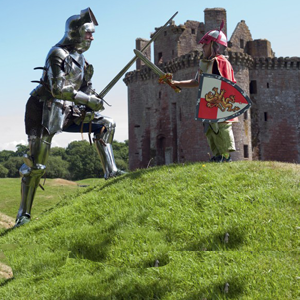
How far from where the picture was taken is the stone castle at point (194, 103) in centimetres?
3453

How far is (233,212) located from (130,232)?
4.51 ft

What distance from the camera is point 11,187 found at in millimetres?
19750

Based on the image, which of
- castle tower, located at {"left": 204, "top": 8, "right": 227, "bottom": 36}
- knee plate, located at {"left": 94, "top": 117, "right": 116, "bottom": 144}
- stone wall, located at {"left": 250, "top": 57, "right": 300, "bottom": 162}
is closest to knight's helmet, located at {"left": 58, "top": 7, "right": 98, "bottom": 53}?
knee plate, located at {"left": 94, "top": 117, "right": 116, "bottom": 144}

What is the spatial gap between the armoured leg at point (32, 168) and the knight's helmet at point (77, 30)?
1743mm

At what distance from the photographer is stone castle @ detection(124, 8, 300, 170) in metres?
34.5

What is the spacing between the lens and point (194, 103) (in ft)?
109

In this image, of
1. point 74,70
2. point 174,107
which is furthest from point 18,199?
point 174,107

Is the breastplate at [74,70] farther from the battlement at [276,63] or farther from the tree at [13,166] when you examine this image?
the tree at [13,166]

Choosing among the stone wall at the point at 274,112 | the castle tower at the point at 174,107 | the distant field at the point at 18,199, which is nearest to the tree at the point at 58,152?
the castle tower at the point at 174,107

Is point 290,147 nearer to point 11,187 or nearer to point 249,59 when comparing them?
point 249,59

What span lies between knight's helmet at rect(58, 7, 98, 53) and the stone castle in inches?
989

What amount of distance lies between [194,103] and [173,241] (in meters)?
28.4

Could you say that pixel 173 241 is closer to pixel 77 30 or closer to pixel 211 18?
pixel 77 30

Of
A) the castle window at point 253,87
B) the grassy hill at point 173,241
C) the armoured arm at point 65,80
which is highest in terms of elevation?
the castle window at point 253,87
